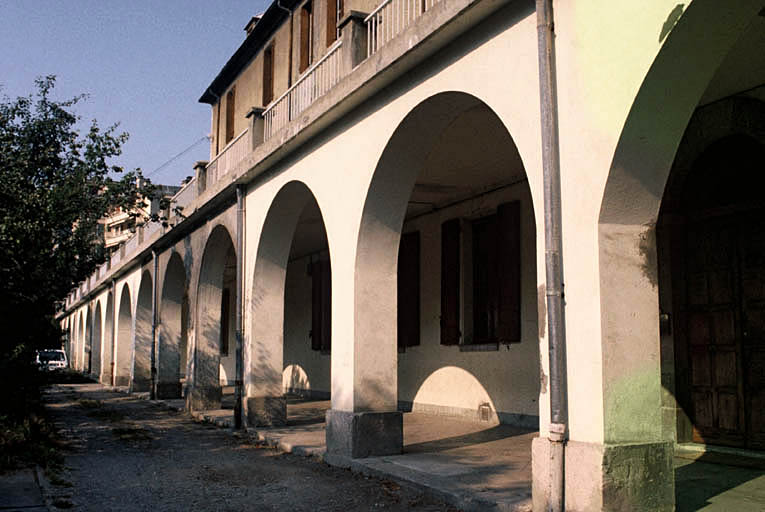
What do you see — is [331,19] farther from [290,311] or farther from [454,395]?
[290,311]

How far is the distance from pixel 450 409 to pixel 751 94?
298 inches

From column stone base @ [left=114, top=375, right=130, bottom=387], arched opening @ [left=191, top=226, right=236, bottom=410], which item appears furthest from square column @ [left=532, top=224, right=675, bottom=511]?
column stone base @ [left=114, top=375, right=130, bottom=387]

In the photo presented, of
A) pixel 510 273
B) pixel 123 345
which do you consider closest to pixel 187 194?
pixel 510 273

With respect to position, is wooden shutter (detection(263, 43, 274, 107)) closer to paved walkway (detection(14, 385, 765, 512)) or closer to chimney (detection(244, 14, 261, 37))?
chimney (detection(244, 14, 261, 37))

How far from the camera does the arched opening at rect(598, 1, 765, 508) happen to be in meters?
4.94

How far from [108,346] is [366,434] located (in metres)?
25.2

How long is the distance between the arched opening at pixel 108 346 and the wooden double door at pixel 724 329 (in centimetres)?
2393

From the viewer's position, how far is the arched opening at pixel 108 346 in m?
29.2

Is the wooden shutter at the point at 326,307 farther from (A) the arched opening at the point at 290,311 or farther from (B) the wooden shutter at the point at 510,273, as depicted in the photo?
(B) the wooden shutter at the point at 510,273

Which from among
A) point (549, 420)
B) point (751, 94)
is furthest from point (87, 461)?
point (751, 94)

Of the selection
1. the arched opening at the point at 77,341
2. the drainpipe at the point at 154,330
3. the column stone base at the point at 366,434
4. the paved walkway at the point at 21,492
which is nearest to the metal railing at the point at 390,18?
the column stone base at the point at 366,434

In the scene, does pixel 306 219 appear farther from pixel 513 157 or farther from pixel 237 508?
pixel 237 508

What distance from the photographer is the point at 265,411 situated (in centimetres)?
1222

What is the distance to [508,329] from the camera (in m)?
11.5
